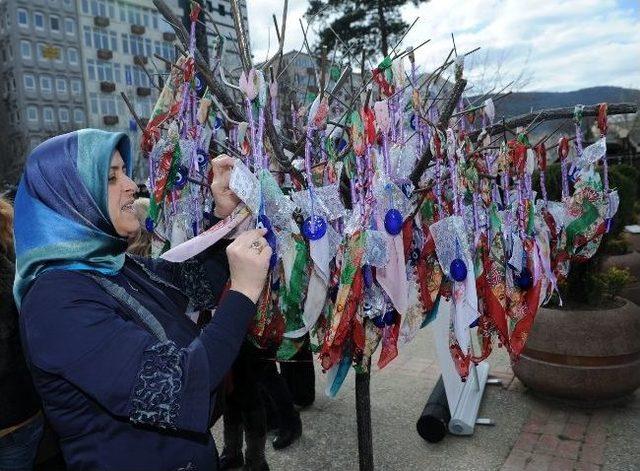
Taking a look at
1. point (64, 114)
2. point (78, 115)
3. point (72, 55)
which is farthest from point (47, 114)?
point (72, 55)

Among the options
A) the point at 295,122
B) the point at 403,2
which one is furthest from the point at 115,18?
the point at 295,122

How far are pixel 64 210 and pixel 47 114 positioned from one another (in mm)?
42547

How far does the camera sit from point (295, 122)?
2646mm

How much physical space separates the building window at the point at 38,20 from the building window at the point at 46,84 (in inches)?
141

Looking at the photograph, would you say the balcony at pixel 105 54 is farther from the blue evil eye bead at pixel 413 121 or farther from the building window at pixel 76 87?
the blue evil eye bead at pixel 413 121

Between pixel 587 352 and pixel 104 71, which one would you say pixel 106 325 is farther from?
pixel 104 71

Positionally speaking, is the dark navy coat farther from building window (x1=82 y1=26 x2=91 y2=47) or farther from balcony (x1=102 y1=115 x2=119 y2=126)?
building window (x1=82 y1=26 x2=91 y2=47)

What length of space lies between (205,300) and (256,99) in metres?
0.72

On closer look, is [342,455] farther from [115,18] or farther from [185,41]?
[115,18]

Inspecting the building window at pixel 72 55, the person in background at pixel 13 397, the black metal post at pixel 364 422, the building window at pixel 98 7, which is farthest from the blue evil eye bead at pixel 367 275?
the building window at pixel 98 7

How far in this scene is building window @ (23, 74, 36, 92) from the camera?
3691cm

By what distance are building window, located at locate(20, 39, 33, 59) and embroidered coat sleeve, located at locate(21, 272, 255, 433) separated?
4329cm

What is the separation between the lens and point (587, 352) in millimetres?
3326

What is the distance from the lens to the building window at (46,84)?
3766 cm
